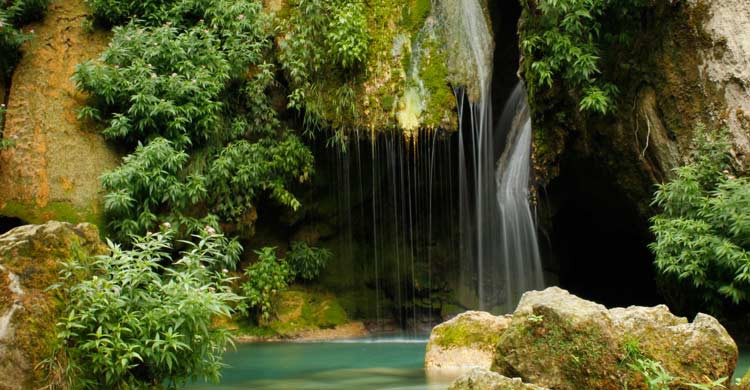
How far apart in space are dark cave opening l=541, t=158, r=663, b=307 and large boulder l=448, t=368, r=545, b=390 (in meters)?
8.05

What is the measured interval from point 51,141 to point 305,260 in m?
4.79

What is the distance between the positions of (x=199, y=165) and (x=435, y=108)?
13.5 ft

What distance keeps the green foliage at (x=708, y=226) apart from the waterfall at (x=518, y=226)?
10.2ft

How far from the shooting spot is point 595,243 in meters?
13.7

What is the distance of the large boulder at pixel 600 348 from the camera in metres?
5.05

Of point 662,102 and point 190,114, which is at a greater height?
point 190,114

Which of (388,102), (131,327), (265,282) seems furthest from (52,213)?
(131,327)

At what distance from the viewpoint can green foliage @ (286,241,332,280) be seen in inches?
484

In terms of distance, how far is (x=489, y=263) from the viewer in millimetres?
12570

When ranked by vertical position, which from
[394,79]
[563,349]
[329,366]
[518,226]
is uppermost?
[394,79]

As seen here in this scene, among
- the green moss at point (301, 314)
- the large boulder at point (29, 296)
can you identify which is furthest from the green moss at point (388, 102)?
the large boulder at point (29, 296)

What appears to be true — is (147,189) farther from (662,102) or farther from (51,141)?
(662,102)

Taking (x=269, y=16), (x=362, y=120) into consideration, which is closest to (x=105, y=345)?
(x=362, y=120)

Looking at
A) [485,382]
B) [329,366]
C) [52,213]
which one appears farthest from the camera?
[52,213]
